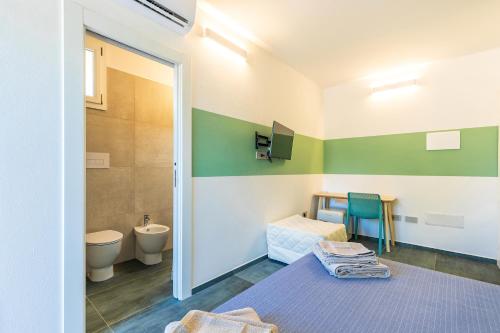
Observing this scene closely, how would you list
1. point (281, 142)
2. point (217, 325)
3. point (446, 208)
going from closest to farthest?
point (217, 325)
point (281, 142)
point (446, 208)

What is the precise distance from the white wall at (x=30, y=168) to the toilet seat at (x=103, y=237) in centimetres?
91

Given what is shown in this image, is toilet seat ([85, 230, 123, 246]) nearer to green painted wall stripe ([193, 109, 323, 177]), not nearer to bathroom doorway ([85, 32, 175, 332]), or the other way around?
bathroom doorway ([85, 32, 175, 332])

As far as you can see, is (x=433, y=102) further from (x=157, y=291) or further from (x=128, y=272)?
(x=128, y=272)

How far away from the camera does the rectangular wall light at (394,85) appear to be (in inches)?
139

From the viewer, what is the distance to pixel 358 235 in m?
4.10

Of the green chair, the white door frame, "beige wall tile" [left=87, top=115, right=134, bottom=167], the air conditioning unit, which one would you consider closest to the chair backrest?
the green chair

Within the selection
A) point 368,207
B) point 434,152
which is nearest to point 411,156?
point 434,152

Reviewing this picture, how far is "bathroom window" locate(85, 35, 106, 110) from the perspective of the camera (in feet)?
8.65

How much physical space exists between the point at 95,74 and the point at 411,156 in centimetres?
444

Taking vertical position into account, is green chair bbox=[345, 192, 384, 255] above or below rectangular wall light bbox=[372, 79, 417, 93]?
below

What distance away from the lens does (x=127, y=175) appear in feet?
9.70

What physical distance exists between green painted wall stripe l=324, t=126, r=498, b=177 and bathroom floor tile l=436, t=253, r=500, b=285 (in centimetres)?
114

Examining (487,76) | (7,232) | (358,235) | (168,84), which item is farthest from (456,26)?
(7,232)

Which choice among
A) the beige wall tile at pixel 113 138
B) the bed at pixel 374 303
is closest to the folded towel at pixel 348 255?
the bed at pixel 374 303
